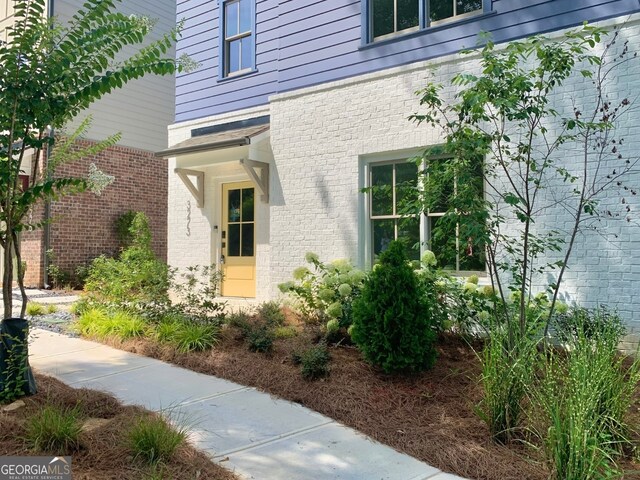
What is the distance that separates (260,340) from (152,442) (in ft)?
7.58

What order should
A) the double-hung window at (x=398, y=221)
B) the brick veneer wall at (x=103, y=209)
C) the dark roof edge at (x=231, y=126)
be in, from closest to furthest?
the double-hung window at (x=398, y=221), the dark roof edge at (x=231, y=126), the brick veneer wall at (x=103, y=209)

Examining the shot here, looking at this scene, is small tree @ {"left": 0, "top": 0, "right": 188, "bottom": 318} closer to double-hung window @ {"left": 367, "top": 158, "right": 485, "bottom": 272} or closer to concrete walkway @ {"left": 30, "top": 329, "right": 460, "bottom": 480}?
concrete walkway @ {"left": 30, "top": 329, "right": 460, "bottom": 480}

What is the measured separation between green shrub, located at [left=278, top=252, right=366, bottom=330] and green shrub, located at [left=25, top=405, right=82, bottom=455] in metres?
2.98

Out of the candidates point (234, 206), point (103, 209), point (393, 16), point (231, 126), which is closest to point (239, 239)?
point (234, 206)

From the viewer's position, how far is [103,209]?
12.5 m

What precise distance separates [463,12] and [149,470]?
6.39 metres

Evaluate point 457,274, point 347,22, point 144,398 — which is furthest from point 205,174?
point 144,398

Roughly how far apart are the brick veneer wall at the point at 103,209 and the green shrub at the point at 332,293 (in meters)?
6.76

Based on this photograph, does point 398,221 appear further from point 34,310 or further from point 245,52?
point 34,310

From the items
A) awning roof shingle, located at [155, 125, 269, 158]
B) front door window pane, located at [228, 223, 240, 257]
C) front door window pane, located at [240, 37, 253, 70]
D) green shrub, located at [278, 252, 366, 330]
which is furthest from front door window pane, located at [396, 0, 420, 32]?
front door window pane, located at [228, 223, 240, 257]

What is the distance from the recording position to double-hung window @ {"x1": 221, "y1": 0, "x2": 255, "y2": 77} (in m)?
9.11

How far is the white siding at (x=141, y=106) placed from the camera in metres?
12.4

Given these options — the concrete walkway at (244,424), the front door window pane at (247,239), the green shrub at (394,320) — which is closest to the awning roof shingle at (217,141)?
the front door window pane at (247,239)

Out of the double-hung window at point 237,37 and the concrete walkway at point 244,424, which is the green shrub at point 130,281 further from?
the double-hung window at point 237,37
